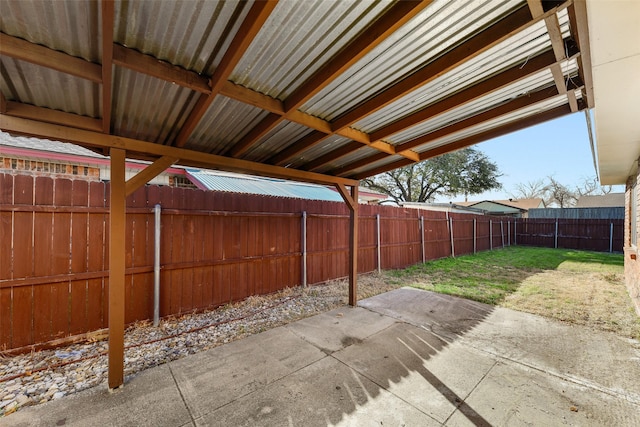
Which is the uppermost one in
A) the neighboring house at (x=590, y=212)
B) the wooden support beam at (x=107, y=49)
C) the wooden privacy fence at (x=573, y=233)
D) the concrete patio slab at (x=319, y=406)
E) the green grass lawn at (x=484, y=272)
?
the wooden support beam at (x=107, y=49)

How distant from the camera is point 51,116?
87.7 inches

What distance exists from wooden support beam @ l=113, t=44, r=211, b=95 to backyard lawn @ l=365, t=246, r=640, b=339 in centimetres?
564

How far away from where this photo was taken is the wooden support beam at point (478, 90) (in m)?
1.94

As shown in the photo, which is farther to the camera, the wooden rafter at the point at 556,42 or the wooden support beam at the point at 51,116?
the wooden support beam at the point at 51,116

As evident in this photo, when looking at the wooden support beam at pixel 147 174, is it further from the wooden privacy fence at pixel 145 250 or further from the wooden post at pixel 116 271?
the wooden privacy fence at pixel 145 250

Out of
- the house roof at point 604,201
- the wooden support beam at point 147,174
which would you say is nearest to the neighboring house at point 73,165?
the wooden support beam at point 147,174

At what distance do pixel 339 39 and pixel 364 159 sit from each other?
2487 millimetres

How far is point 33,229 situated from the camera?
9.81 ft

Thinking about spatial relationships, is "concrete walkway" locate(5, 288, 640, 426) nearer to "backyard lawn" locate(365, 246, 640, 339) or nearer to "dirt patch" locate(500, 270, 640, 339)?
Answer: "dirt patch" locate(500, 270, 640, 339)

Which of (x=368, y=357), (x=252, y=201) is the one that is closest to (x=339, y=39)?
(x=368, y=357)

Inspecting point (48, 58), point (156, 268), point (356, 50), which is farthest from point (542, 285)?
point (48, 58)

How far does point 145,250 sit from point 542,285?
8.08 m

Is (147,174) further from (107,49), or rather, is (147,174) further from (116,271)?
(107,49)

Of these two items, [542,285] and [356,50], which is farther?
[542,285]
